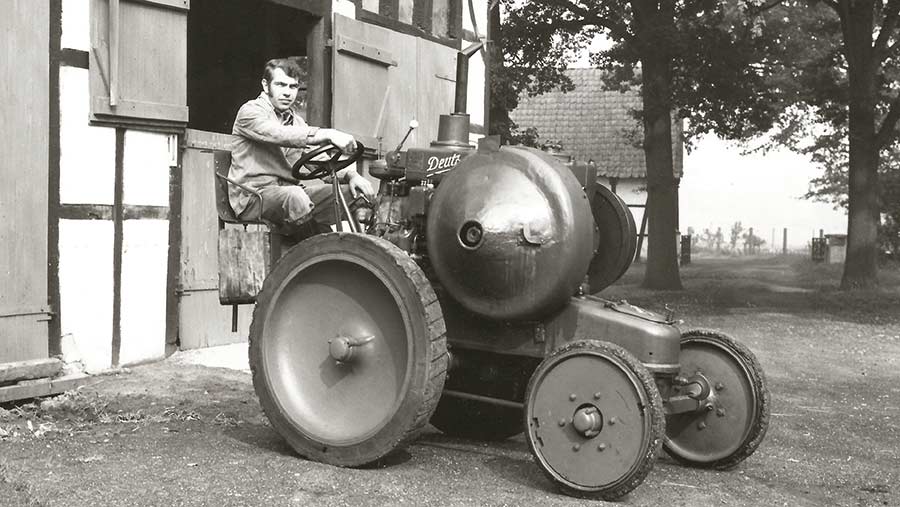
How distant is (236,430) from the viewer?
5641 millimetres

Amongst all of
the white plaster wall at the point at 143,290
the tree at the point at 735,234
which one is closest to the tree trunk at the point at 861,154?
the white plaster wall at the point at 143,290

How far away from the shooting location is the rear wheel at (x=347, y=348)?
466 cm

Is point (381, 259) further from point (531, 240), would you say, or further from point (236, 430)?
point (236, 430)

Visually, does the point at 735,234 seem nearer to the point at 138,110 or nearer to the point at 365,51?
the point at 365,51

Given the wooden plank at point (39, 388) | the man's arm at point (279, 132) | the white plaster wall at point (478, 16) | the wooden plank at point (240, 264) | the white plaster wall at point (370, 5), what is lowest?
the wooden plank at point (39, 388)

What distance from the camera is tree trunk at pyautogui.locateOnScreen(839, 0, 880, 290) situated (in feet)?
59.4

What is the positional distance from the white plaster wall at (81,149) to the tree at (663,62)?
10.7m

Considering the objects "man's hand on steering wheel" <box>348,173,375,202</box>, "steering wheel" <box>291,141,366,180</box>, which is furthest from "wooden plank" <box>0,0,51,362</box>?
"man's hand on steering wheel" <box>348,173,375,202</box>

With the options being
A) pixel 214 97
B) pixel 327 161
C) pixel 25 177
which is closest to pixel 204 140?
pixel 25 177

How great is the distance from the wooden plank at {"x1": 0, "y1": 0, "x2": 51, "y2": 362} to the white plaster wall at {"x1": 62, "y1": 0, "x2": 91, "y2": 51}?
5.8 inches

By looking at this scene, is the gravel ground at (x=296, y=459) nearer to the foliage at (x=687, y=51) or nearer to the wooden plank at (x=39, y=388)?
the wooden plank at (x=39, y=388)

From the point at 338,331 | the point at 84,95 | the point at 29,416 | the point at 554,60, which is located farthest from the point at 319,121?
the point at 554,60

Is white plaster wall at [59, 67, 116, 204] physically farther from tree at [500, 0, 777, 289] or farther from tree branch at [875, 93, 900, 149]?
tree branch at [875, 93, 900, 149]

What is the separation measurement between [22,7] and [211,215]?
6.81ft
